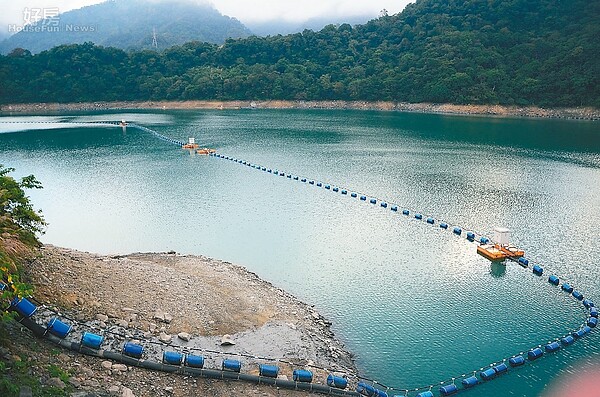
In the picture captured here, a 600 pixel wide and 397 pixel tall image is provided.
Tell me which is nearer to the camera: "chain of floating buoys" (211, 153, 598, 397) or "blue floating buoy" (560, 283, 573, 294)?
"chain of floating buoys" (211, 153, 598, 397)

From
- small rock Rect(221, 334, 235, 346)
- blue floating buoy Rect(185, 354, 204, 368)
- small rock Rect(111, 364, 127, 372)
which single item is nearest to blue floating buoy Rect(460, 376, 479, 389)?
small rock Rect(221, 334, 235, 346)

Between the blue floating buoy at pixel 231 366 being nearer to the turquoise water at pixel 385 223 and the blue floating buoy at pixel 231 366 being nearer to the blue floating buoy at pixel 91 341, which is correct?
the blue floating buoy at pixel 91 341

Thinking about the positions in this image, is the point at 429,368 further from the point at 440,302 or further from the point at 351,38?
the point at 351,38

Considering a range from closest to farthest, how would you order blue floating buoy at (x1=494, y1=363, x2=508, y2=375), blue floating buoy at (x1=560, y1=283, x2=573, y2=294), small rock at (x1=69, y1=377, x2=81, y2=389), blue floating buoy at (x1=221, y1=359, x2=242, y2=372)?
small rock at (x1=69, y1=377, x2=81, y2=389), blue floating buoy at (x1=221, y1=359, x2=242, y2=372), blue floating buoy at (x1=494, y1=363, x2=508, y2=375), blue floating buoy at (x1=560, y1=283, x2=573, y2=294)

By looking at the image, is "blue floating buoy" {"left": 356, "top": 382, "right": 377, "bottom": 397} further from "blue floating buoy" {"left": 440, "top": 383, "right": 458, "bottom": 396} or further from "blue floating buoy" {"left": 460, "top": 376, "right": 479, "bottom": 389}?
"blue floating buoy" {"left": 460, "top": 376, "right": 479, "bottom": 389}

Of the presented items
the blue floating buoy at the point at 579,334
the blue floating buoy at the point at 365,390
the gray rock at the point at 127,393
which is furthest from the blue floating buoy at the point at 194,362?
the blue floating buoy at the point at 579,334
